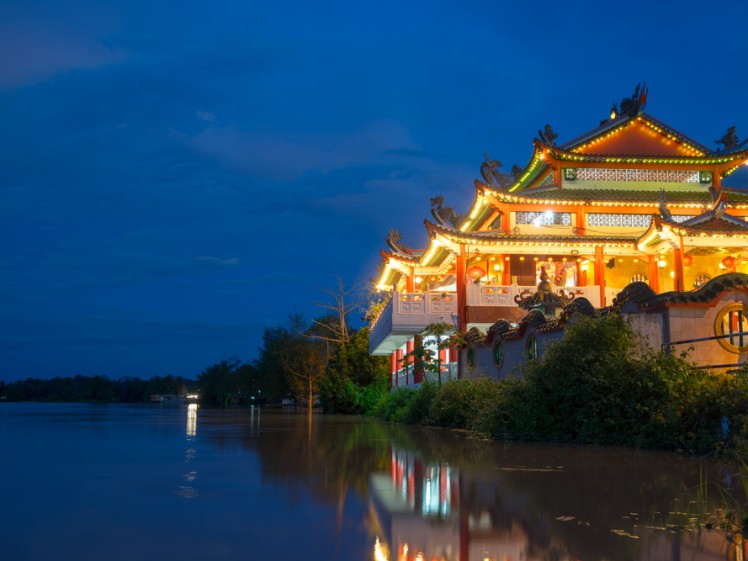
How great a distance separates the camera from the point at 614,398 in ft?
47.0

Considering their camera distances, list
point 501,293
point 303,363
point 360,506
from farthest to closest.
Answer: point 303,363 → point 501,293 → point 360,506

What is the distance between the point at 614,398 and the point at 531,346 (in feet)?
20.5

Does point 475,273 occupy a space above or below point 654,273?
above

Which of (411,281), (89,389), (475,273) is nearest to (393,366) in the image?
(411,281)

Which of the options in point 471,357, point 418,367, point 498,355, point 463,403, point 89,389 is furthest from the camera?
point 89,389

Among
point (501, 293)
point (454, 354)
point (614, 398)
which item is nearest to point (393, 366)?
point (454, 354)

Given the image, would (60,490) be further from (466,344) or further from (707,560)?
(466,344)

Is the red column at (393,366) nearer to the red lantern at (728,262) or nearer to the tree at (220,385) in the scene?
the red lantern at (728,262)

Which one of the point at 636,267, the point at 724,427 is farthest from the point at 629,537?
the point at 636,267

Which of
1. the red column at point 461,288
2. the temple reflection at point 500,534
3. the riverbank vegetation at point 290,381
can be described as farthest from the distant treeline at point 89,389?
the temple reflection at point 500,534

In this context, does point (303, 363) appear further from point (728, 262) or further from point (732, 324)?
Answer: point (732, 324)

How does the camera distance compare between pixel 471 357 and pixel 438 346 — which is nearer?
pixel 471 357

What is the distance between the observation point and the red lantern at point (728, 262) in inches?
1144

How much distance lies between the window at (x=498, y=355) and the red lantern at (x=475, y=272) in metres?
9.40
